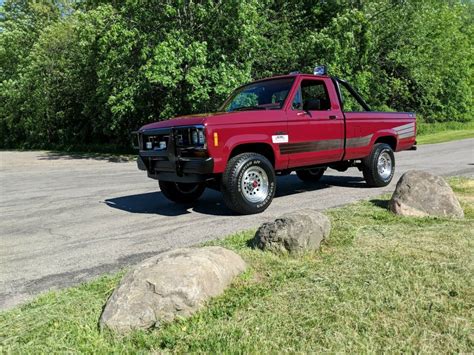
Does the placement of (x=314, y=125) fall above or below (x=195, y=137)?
above

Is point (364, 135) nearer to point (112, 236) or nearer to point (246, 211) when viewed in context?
point (246, 211)

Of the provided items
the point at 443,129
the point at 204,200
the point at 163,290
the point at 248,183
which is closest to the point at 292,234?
the point at 163,290

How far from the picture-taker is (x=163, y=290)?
3.22 m

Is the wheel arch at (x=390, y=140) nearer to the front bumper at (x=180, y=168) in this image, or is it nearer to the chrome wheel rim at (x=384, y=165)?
the chrome wheel rim at (x=384, y=165)

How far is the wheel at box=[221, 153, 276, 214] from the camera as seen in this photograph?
6278mm

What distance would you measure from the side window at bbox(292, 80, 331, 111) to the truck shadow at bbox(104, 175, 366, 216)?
5.85 feet

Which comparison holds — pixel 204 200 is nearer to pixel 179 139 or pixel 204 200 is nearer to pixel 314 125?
pixel 179 139

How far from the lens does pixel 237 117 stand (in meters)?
6.33

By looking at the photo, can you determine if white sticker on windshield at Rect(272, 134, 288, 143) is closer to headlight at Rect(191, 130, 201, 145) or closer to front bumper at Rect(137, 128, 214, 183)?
front bumper at Rect(137, 128, 214, 183)

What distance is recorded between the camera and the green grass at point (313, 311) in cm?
282

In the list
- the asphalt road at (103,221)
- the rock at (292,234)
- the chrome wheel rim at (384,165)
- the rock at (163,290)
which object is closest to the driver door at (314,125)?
the asphalt road at (103,221)

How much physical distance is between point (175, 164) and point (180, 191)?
4.86ft

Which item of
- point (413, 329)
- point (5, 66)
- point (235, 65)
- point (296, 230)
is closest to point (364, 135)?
point (296, 230)

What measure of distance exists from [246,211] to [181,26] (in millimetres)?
12806
